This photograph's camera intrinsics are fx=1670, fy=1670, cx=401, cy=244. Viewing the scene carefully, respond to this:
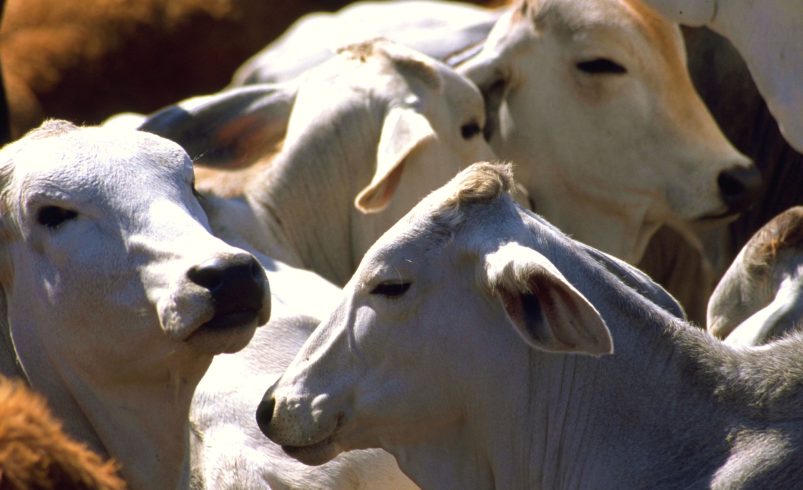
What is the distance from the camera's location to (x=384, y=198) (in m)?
5.26

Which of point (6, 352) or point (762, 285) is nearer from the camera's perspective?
point (6, 352)

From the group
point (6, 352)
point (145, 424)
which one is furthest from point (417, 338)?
point (6, 352)

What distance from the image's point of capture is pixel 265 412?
3850 millimetres

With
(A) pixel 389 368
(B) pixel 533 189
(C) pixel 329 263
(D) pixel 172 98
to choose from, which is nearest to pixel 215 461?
(A) pixel 389 368

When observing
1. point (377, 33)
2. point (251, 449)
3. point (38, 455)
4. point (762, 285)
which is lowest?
point (377, 33)

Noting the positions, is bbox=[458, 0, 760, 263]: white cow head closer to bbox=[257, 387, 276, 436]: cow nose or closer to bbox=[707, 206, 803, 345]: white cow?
bbox=[707, 206, 803, 345]: white cow

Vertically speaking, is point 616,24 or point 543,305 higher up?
point 543,305

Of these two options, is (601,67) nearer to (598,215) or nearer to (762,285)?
(598,215)

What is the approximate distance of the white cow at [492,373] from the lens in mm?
3576

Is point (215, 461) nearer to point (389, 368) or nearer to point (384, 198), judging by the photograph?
point (389, 368)

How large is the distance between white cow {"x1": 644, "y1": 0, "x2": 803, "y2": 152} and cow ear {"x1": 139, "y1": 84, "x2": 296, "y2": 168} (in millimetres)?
1651

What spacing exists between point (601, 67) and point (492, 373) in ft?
8.77

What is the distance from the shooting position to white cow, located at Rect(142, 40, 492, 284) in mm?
5594

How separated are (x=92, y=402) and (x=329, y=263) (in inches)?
70.5
